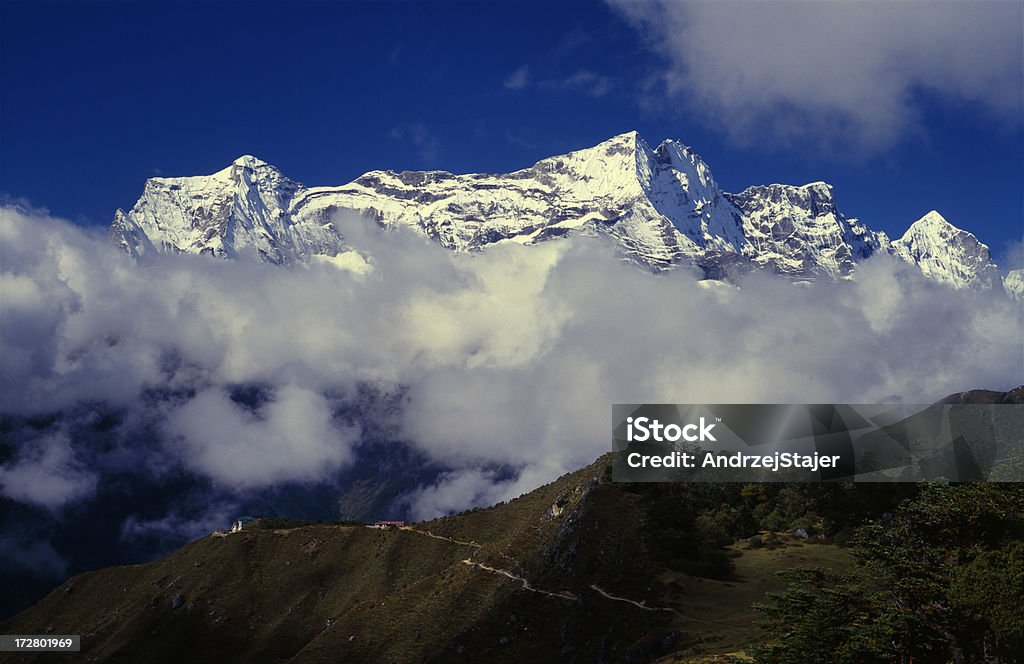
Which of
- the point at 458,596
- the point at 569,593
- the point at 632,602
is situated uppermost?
the point at 458,596

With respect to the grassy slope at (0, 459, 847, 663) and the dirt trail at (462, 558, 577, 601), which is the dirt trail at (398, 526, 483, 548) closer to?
the grassy slope at (0, 459, 847, 663)

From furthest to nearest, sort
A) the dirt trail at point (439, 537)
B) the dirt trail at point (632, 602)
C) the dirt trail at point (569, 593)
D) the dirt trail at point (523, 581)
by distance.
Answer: the dirt trail at point (439, 537)
the dirt trail at point (523, 581)
the dirt trail at point (632, 602)
the dirt trail at point (569, 593)

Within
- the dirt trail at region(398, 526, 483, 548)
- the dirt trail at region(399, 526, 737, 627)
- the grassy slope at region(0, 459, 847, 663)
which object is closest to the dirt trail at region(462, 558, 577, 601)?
the dirt trail at region(399, 526, 737, 627)

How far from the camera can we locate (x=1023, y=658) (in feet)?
173

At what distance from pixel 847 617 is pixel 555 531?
75.6 metres

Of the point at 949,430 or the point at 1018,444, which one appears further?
the point at 949,430

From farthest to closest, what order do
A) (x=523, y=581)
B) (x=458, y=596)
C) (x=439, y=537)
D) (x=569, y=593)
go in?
(x=439, y=537) → (x=458, y=596) → (x=523, y=581) → (x=569, y=593)

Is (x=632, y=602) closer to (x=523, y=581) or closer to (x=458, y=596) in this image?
(x=523, y=581)

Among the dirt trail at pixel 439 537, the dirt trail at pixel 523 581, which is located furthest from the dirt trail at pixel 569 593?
the dirt trail at pixel 439 537

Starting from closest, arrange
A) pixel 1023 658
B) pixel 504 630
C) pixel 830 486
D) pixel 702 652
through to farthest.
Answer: pixel 1023 658
pixel 702 652
pixel 504 630
pixel 830 486

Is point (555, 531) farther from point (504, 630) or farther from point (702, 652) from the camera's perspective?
point (702, 652)

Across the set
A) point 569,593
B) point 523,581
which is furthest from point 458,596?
point 569,593

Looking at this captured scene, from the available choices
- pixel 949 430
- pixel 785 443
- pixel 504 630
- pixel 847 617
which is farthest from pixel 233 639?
pixel 847 617

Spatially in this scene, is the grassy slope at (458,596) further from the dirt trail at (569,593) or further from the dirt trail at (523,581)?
the dirt trail at (523,581)
